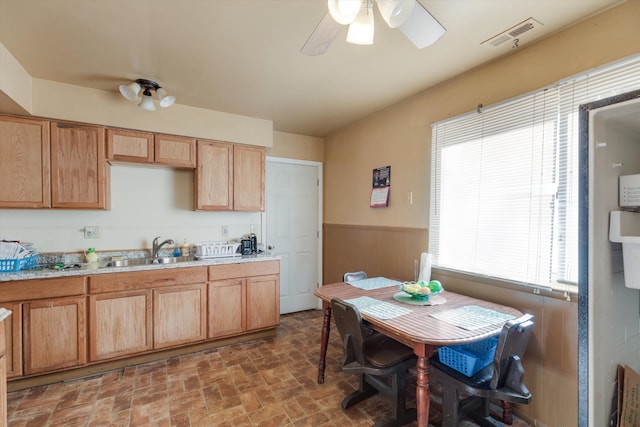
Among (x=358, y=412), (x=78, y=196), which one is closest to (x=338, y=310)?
(x=358, y=412)

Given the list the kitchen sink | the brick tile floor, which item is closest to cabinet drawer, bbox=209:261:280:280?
the kitchen sink

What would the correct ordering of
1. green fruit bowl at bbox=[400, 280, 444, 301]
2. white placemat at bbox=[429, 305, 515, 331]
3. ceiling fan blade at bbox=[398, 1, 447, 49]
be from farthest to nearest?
green fruit bowl at bbox=[400, 280, 444, 301]
white placemat at bbox=[429, 305, 515, 331]
ceiling fan blade at bbox=[398, 1, 447, 49]

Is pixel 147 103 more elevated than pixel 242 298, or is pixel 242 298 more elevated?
pixel 147 103

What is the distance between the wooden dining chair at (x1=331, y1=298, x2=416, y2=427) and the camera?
1777 mm

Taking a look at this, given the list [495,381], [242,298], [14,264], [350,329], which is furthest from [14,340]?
[495,381]

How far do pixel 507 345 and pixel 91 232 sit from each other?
355 centimetres

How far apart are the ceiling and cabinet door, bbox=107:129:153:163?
429 millimetres

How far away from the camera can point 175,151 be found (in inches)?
120

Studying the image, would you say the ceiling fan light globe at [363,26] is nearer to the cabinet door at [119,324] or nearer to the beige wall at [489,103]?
the beige wall at [489,103]

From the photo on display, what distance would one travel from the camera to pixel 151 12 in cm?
169

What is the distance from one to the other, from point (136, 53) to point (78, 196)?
4.67ft

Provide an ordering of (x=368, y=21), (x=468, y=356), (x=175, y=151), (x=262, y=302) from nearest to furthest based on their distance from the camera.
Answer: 1. (x=368, y=21)
2. (x=468, y=356)
3. (x=175, y=151)
4. (x=262, y=302)

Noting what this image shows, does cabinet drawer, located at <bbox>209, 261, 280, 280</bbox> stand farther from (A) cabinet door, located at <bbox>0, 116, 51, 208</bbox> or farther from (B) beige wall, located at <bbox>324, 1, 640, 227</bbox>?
(A) cabinet door, located at <bbox>0, 116, 51, 208</bbox>

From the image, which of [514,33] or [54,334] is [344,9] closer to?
[514,33]
